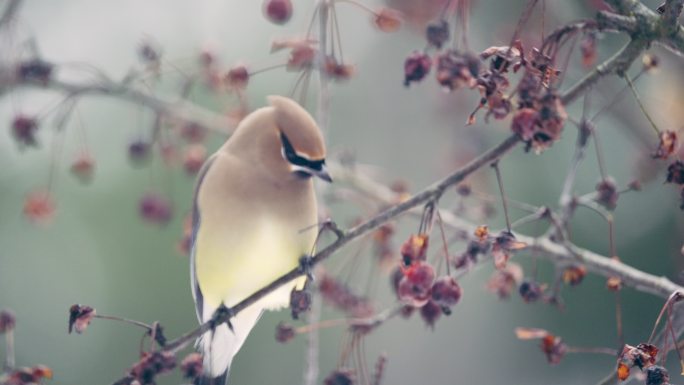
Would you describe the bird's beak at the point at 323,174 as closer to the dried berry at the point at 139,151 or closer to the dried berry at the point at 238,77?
the dried berry at the point at 238,77

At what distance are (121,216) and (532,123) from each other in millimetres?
6021

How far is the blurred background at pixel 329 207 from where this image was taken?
19.0 ft

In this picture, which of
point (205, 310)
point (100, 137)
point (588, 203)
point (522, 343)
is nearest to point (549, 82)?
point (588, 203)

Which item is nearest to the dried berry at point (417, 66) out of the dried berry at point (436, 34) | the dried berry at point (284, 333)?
the dried berry at point (436, 34)

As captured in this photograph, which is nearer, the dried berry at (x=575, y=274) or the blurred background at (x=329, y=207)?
the dried berry at (x=575, y=274)

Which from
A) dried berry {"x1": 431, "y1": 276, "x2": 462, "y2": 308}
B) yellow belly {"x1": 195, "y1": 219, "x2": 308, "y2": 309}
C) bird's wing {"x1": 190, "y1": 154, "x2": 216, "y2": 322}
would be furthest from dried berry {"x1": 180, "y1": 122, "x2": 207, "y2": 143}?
dried berry {"x1": 431, "y1": 276, "x2": 462, "y2": 308}

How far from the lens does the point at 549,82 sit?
2.05 m

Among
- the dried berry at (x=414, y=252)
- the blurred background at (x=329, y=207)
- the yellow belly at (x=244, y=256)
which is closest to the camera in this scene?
the dried berry at (x=414, y=252)

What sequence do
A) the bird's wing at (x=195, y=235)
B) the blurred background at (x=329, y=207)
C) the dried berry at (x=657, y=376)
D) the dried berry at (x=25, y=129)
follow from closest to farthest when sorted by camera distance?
1. the dried berry at (x=657, y=376)
2. the bird's wing at (x=195, y=235)
3. the dried berry at (x=25, y=129)
4. the blurred background at (x=329, y=207)

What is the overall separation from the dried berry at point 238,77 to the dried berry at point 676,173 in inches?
45.7

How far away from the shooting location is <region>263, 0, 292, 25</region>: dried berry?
262 cm

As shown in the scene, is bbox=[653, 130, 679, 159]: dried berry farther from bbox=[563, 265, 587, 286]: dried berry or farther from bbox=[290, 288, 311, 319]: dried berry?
bbox=[290, 288, 311, 319]: dried berry

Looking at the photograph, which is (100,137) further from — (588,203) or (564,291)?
(588,203)

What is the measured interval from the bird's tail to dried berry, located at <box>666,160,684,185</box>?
1.46 metres
